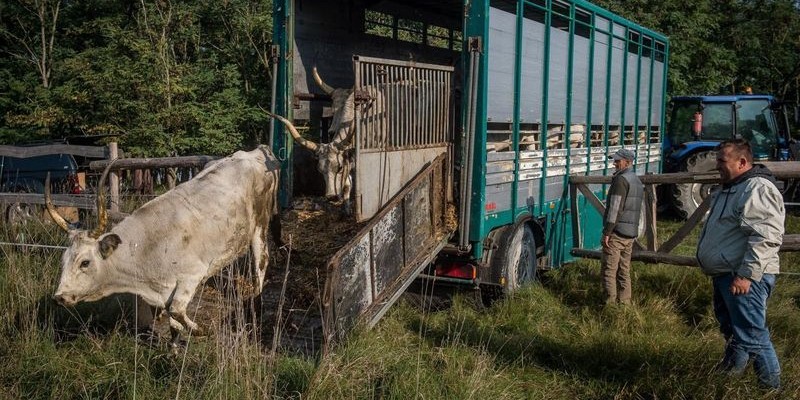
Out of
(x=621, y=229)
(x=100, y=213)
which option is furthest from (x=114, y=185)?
(x=621, y=229)

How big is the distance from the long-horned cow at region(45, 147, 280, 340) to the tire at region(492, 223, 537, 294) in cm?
226

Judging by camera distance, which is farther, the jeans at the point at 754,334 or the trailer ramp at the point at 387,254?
the trailer ramp at the point at 387,254

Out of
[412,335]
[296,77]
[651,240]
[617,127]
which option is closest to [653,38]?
[617,127]

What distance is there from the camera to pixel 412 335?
20.2 feet

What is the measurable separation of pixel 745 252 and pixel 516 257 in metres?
3.01

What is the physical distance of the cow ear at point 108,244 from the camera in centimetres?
539

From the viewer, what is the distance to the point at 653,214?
344 inches

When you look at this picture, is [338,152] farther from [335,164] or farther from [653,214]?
[653,214]

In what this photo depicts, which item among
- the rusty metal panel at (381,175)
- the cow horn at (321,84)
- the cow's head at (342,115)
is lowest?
the rusty metal panel at (381,175)

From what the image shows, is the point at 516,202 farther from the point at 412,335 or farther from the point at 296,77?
the point at 296,77

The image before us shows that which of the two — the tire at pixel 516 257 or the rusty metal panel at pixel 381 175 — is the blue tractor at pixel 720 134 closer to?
the tire at pixel 516 257

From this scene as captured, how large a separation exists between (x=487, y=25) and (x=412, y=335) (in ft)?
8.86

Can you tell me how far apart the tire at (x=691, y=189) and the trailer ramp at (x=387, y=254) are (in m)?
8.97

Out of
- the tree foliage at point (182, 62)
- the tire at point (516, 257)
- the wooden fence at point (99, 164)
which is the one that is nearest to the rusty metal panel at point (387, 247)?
the tire at point (516, 257)
